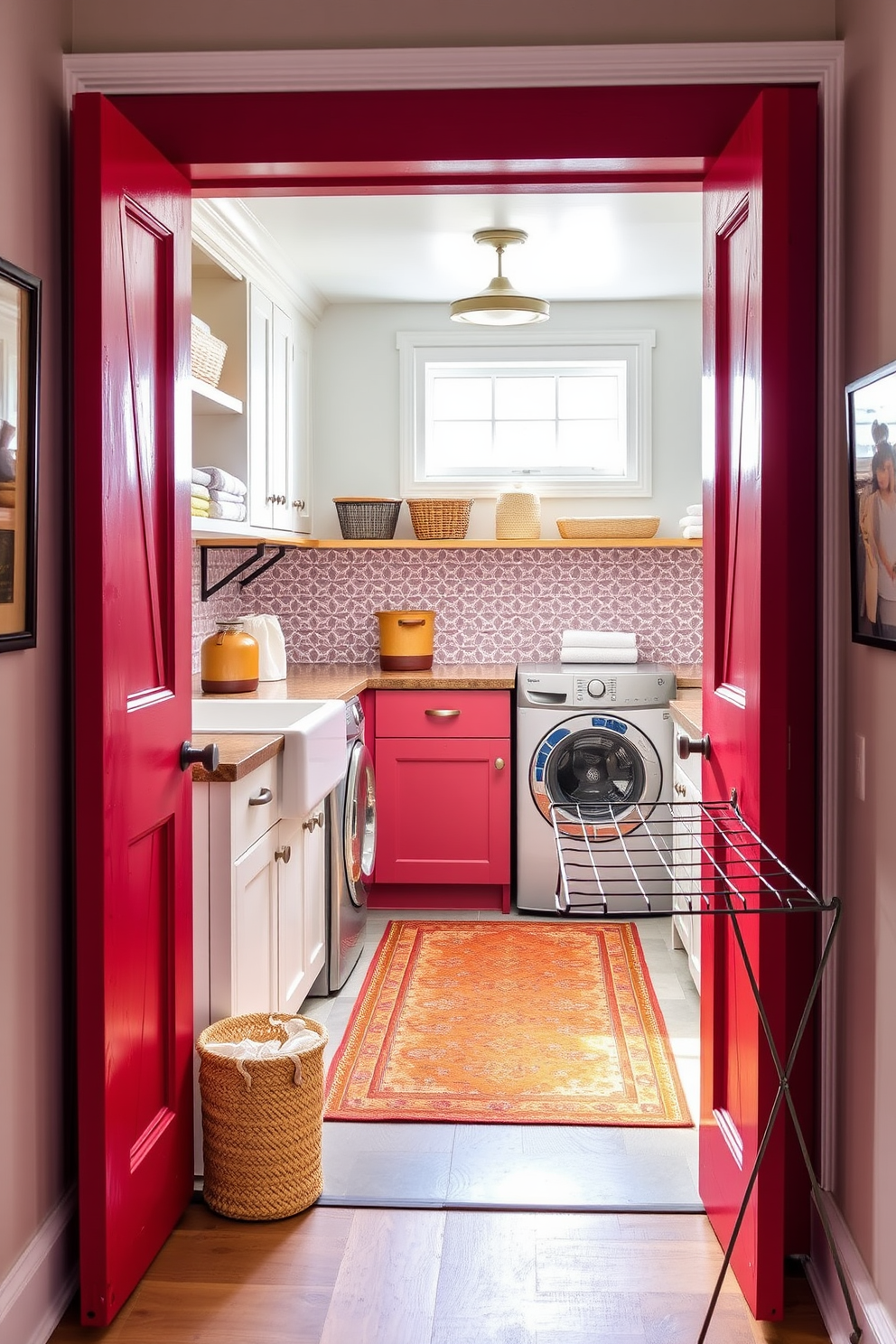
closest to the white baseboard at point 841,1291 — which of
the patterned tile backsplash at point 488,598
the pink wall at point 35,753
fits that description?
the pink wall at point 35,753

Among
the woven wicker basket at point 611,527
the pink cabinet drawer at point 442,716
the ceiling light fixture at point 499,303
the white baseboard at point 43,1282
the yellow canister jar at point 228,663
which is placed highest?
the ceiling light fixture at point 499,303

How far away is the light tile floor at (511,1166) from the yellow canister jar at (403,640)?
93.7 inches

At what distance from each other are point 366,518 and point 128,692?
306 cm

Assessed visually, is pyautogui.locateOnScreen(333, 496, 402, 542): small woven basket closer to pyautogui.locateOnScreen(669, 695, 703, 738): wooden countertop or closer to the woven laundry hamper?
pyautogui.locateOnScreen(669, 695, 703, 738): wooden countertop

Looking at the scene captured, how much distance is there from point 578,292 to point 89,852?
3.79 metres

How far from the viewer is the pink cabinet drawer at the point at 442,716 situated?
4773 millimetres

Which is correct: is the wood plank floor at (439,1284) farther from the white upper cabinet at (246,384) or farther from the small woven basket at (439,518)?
the small woven basket at (439,518)

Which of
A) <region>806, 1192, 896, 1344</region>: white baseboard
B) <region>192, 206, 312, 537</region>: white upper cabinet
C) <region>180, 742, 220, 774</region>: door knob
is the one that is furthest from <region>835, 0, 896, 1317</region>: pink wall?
<region>192, 206, 312, 537</region>: white upper cabinet

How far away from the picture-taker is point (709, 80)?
2.23 metres

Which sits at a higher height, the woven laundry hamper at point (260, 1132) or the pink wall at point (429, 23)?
the pink wall at point (429, 23)

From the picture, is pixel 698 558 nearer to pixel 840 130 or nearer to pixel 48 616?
pixel 840 130

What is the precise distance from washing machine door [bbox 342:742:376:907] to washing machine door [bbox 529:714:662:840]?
2.31 ft

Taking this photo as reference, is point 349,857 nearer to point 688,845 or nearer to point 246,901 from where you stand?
point 688,845

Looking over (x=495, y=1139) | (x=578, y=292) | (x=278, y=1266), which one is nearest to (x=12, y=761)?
(x=278, y=1266)
